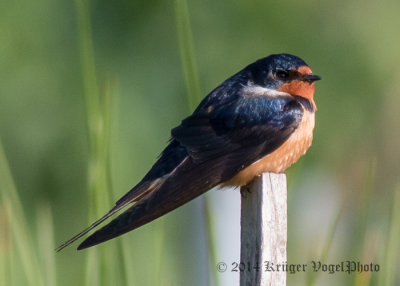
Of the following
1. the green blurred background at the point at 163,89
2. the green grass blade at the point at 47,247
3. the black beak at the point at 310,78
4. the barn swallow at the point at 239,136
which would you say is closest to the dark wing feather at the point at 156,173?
the barn swallow at the point at 239,136

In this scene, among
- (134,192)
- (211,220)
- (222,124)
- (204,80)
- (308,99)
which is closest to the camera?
(211,220)

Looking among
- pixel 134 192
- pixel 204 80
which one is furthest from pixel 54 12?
pixel 134 192

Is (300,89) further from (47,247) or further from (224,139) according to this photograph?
(47,247)

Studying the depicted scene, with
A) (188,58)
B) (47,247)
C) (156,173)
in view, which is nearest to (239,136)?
(156,173)

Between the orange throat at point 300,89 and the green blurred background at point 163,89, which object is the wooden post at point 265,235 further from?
the green blurred background at point 163,89

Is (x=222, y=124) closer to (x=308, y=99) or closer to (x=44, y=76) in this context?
(x=308, y=99)

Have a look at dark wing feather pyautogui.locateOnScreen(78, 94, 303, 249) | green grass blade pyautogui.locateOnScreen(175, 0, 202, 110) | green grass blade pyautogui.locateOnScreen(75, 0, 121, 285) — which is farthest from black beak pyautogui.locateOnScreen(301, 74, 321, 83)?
green grass blade pyautogui.locateOnScreen(75, 0, 121, 285)

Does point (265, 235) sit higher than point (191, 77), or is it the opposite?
point (191, 77)
